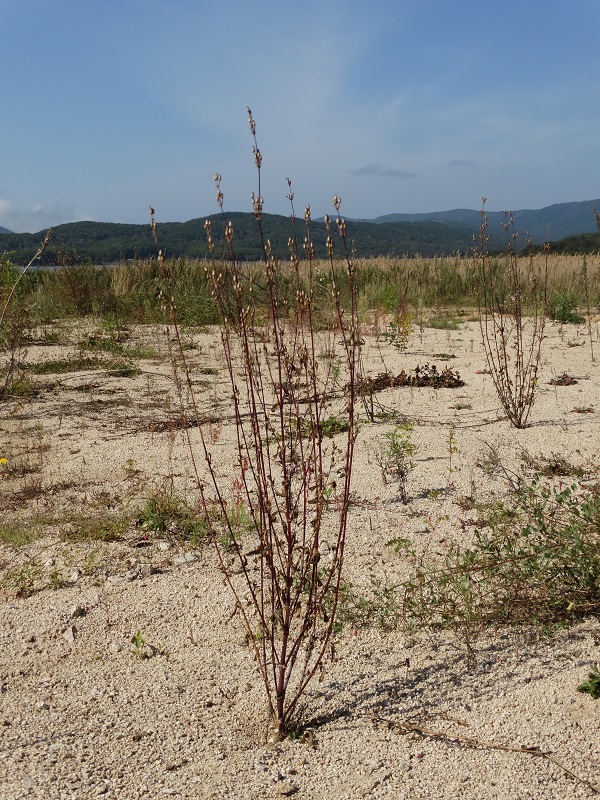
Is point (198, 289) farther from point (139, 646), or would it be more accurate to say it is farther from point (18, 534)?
point (139, 646)

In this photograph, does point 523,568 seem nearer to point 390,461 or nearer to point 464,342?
point 390,461

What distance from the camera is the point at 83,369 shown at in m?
7.64

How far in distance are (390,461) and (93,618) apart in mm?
2024

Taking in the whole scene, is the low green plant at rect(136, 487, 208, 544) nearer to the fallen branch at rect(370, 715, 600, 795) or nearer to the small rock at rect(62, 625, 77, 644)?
the small rock at rect(62, 625, 77, 644)

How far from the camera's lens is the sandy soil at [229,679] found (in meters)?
1.85

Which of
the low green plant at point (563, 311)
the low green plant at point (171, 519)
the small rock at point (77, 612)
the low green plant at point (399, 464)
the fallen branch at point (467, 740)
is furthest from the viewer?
the low green plant at point (563, 311)

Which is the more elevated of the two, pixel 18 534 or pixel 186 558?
pixel 18 534

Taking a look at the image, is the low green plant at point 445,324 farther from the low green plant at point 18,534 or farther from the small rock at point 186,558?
the low green plant at point 18,534

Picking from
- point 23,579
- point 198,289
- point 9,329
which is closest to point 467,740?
point 23,579

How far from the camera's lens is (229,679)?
232 centimetres

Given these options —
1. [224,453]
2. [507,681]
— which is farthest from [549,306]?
[507,681]

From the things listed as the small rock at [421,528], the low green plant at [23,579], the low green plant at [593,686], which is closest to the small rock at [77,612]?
the low green plant at [23,579]

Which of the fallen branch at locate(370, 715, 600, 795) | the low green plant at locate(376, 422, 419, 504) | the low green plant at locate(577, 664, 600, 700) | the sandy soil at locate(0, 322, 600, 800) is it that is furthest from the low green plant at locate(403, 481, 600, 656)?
the low green plant at locate(376, 422, 419, 504)

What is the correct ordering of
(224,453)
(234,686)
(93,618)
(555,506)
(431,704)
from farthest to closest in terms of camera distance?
(224,453) → (555,506) → (93,618) → (234,686) → (431,704)
